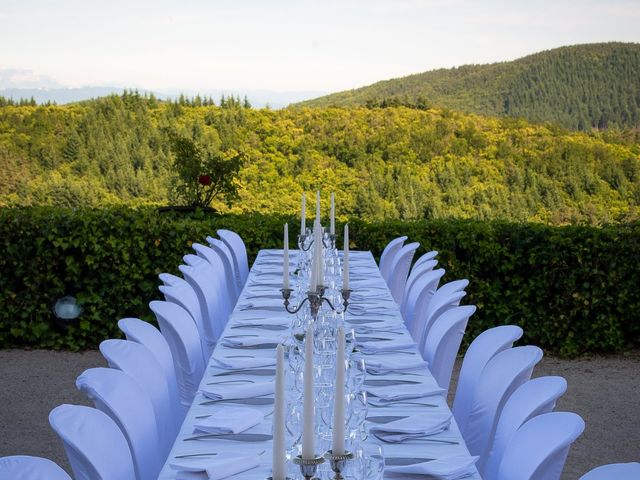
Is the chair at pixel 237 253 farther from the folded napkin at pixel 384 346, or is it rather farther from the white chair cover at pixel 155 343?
the white chair cover at pixel 155 343

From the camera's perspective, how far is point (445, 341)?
13.1ft

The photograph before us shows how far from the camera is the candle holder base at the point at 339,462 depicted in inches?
83.0

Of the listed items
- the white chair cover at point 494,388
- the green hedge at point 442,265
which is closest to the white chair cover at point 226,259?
the green hedge at point 442,265

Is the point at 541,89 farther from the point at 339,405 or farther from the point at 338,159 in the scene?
the point at 339,405

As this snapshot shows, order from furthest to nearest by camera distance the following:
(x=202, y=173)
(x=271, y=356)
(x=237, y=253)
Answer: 1. (x=202, y=173)
2. (x=237, y=253)
3. (x=271, y=356)

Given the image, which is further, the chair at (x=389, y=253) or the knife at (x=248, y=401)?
the chair at (x=389, y=253)

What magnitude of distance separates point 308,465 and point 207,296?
3116 millimetres

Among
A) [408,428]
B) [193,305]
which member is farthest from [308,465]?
[193,305]

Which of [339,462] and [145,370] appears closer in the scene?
[339,462]

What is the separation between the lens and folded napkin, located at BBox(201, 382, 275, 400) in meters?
3.13

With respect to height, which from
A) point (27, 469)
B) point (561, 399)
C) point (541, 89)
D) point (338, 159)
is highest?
→ point (541, 89)

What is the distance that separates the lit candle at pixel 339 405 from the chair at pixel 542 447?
0.57m

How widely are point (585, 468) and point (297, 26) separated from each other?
1078 cm

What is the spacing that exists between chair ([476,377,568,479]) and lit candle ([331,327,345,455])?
2.55 ft
